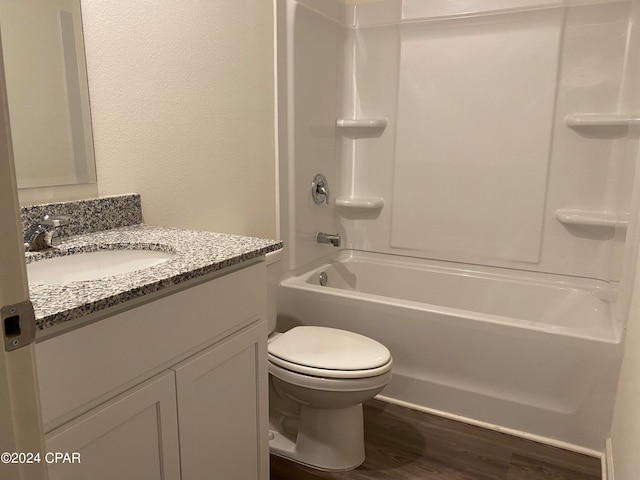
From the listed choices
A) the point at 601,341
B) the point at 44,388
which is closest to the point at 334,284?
the point at 601,341

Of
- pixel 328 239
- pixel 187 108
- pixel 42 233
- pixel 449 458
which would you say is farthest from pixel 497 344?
pixel 42 233

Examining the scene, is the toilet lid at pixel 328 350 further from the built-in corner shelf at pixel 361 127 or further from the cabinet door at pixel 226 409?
the built-in corner shelf at pixel 361 127

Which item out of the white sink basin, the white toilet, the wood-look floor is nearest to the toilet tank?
the white toilet

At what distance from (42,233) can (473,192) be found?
206 centimetres

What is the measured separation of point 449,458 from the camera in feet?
6.12

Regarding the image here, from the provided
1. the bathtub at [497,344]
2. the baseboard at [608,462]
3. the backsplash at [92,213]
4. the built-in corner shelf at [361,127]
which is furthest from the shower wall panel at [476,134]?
the backsplash at [92,213]

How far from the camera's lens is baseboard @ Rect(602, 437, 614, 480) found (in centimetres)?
171

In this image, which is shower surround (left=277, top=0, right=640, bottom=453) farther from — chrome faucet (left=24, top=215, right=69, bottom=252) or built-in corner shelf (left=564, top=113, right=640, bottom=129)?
chrome faucet (left=24, top=215, right=69, bottom=252)

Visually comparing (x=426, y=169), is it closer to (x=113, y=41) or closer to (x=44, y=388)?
(x=113, y=41)

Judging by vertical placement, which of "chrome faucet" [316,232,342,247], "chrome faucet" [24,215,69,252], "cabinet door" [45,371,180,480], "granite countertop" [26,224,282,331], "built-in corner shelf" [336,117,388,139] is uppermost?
"built-in corner shelf" [336,117,388,139]

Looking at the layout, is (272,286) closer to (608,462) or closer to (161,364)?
(161,364)

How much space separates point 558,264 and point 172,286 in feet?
6.78

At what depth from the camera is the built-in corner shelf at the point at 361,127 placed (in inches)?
109

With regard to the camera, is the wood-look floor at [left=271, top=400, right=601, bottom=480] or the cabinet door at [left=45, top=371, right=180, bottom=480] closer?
the cabinet door at [left=45, top=371, right=180, bottom=480]
